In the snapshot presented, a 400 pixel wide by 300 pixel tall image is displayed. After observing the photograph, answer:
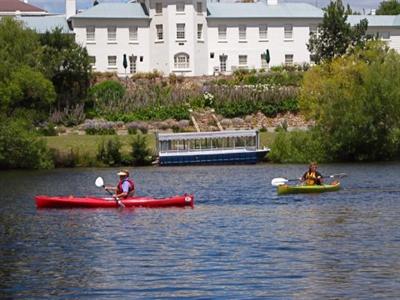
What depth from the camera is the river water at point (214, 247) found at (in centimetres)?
3316

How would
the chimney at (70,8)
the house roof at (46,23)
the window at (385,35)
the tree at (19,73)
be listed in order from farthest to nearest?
the window at (385,35), the chimney at (70,8), the house roof at (46,23), the tree at (19,73)

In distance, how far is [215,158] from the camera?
95.1 m

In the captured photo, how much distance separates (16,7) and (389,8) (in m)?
53.2

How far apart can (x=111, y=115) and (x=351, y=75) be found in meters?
27.4

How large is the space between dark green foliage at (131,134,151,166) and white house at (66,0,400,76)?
31543 mm

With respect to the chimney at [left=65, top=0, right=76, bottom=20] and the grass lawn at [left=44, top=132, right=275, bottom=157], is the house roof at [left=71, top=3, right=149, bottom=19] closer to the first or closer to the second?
the chimney at [left=65, top=0, right=76, bottom=20]

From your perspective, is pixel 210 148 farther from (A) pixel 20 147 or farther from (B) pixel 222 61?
(B) pixel 222 61

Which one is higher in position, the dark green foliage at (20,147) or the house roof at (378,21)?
the house roof at (378,21)

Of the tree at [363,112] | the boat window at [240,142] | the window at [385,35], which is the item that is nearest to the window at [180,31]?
the window at [385,35]

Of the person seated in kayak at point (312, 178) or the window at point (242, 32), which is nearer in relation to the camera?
the person seated in kayak at point (312, 178)

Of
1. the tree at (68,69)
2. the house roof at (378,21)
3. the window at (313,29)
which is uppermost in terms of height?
the house roof at (378,21)

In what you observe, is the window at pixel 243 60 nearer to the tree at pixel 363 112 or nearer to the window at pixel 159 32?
the window at pixel 159 32

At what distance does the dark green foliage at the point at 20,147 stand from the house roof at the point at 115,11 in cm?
4053

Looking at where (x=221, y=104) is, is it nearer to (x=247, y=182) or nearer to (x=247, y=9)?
(x=247, y=9)
